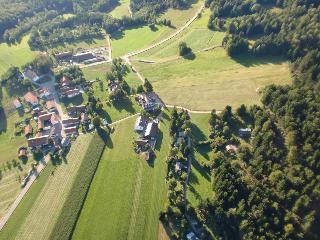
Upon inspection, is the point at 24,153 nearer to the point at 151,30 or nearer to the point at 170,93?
the point at 170,93

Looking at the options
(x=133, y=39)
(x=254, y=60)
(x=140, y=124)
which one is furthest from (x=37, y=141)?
(x=254, y=60)

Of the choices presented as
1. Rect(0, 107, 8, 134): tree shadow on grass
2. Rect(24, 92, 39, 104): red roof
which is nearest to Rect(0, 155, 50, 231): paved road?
Rect(0, 107, 8, 134): tree shadow on grass

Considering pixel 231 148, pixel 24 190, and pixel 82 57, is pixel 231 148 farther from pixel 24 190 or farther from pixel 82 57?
Answer: pixel 82 57

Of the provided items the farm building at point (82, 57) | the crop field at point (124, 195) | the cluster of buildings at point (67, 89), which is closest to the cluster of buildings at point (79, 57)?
the farm building at point (82, 57)

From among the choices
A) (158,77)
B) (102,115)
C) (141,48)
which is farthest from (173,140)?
(141,48)

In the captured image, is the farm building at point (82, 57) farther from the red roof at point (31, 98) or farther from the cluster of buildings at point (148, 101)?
the cluster of buildings at point (148, 101)

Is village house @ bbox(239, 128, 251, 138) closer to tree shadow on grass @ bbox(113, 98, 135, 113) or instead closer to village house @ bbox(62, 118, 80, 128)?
tree shadow on grass @ bbox(113, 98, 135, 113)

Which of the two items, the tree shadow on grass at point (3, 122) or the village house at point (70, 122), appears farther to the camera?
the tree shadow on grass at point (3, 122)
